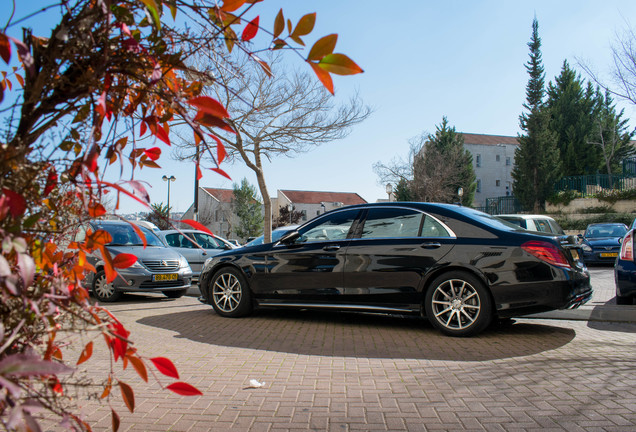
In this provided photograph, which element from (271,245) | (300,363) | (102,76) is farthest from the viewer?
(271,245)

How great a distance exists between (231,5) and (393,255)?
496cm

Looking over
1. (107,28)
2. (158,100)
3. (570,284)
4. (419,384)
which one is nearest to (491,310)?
(570,284)

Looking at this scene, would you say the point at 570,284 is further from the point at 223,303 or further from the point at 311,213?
the point at 311,213

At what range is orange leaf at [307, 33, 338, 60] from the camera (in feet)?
5.04

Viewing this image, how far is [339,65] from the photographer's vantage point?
1525 mm

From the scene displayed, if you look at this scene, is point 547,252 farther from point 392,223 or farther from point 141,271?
point 141,271

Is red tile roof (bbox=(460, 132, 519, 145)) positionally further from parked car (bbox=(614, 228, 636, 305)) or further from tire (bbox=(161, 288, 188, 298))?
parked car (bbox=(614, 228, 636, 305))

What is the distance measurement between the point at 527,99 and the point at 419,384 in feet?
187

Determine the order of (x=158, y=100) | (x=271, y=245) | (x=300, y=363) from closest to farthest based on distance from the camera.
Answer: (x=158, y=100) → (x=300, y=363) → (x=271, y=245)

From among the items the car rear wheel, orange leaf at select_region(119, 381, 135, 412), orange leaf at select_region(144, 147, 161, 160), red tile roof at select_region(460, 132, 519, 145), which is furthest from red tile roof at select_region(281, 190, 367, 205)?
orange leaf at select_region(119, 381, 135, 412)

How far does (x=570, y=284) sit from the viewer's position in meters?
5.68

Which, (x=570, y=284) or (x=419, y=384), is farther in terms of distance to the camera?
(x=570, y=284)

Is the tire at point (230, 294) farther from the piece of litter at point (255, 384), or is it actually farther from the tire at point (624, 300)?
the tire at point (624, 300)

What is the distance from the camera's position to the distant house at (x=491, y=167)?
6994cm
